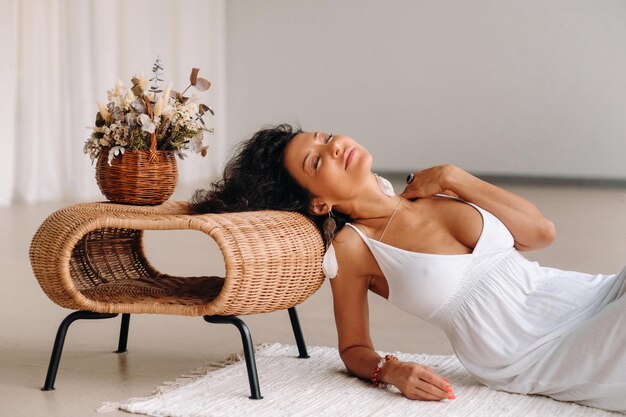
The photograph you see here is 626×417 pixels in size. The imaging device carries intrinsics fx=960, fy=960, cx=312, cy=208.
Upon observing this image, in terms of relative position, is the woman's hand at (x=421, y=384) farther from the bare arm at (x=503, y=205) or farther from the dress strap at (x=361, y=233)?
the bare arm at (x=503, y=205)

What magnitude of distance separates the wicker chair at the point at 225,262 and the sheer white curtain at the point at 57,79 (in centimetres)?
436

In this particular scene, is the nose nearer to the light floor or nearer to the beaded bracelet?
the beaded bracelet

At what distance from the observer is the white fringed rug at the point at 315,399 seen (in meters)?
2.25

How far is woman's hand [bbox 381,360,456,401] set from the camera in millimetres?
2314

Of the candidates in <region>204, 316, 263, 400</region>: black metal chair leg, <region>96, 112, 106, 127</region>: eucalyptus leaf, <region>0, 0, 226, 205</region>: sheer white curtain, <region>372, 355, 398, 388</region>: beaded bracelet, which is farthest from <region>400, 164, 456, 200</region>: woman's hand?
<region>0, 0, 226, 205</region>: sheer white curtain

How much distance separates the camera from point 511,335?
7.79ft

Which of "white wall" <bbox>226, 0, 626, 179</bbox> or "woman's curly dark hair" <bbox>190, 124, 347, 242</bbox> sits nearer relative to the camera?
"woman's curly dark hair" <bbox>190, 124, 347, 242</bbox>

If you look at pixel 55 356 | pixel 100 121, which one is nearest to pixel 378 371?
pixel 55 356

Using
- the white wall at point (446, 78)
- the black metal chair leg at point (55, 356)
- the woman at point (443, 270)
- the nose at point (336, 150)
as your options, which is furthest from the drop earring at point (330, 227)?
the white wall at point (446, 78)

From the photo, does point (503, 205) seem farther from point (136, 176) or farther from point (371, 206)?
point (136, 176)

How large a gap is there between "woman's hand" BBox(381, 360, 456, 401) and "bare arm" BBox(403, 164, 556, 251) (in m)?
0.46

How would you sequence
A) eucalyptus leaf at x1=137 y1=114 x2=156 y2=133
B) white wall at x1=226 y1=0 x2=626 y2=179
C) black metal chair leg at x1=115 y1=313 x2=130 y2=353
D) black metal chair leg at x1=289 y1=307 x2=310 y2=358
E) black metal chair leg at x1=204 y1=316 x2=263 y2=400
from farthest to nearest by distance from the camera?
white wall at x1=226 y1=0 x2=626 y2=179
black metal chair leg at x1=115 y1=313 x2=130 y2=353
black metal chair leg at x1=289 y1=307 x2=310 y2=358
eucalyptus leaf at x1=137 y1=114 x2=156 y2=133
black metal chair leg at x1=204 y1=316 x2=263 y2=400

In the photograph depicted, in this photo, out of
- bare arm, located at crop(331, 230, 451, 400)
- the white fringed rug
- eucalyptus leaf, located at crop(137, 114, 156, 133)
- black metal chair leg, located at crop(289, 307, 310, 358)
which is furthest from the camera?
black metal chair leg, located at crop(289, 307, 310, 358)

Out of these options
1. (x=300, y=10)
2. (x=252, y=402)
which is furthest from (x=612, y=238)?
(x=300, y=10)
